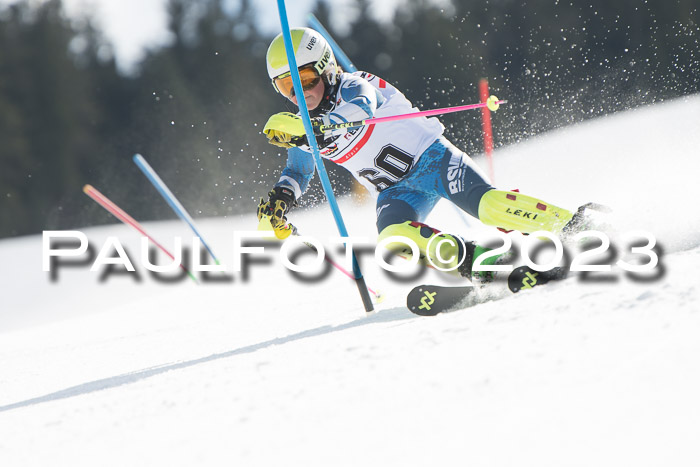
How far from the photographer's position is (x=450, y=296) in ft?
9.93

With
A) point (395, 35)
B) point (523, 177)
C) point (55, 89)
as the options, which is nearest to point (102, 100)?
point (55, 89)

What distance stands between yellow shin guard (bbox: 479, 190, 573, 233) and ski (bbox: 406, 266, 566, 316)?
0.99 ft

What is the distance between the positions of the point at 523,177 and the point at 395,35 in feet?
64.1

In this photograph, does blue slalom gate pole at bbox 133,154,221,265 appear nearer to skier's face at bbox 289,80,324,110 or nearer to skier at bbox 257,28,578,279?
skier at bbox 257,28,578,279

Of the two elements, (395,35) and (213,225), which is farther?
(395,35)

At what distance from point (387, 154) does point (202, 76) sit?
26.2 m

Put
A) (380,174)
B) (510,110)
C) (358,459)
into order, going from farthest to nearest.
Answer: (510,110) → (380,174) → (358,459)

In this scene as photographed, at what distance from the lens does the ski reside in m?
2.94

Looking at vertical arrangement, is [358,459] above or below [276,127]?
below

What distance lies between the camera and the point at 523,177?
1103 cm

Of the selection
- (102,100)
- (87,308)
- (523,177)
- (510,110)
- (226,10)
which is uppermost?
(226,10)


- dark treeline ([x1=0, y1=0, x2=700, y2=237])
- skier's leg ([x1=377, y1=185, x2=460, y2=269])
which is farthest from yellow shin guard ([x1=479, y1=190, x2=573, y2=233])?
dark treeline ([x1=0, y1=0, x2=700, y2=237])

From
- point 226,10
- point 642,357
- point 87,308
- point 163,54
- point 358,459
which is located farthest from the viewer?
point 226,10

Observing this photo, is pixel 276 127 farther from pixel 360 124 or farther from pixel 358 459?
pixel 358 459
